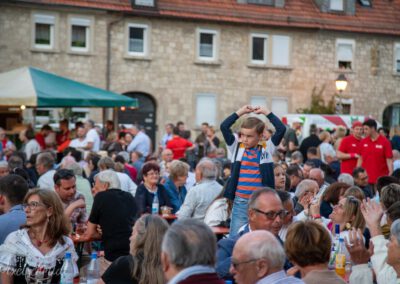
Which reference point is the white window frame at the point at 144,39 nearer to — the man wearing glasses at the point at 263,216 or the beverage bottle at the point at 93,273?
the beverage bottle at the point at 93,273

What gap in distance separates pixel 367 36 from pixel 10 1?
56.1ft

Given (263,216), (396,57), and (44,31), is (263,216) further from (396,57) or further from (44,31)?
(396,57)

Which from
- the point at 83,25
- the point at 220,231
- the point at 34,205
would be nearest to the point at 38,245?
the point at 34,205

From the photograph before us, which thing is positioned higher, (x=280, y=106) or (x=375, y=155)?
(x=280, y=106)

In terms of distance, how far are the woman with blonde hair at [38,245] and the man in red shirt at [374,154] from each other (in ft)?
30.1

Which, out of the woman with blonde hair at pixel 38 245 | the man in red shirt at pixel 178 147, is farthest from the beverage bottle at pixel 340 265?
the man in red shirt at pixel 178 147

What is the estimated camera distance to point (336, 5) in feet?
132

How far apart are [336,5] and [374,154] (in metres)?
26.0

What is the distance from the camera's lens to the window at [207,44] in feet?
120

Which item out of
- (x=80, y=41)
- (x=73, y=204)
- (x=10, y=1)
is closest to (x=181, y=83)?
(x=80, y=41)

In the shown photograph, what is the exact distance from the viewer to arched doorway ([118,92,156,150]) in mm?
35531

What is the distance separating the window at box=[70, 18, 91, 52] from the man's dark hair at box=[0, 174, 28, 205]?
26.6m

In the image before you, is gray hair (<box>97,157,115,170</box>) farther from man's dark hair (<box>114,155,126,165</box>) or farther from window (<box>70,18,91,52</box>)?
window (<box>70,18,91,52</box>)

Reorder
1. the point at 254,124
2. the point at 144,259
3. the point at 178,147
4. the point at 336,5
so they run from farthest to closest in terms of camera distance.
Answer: the point at 336,5, the point at 178,147, the point at 254,124, the point at 144,259
